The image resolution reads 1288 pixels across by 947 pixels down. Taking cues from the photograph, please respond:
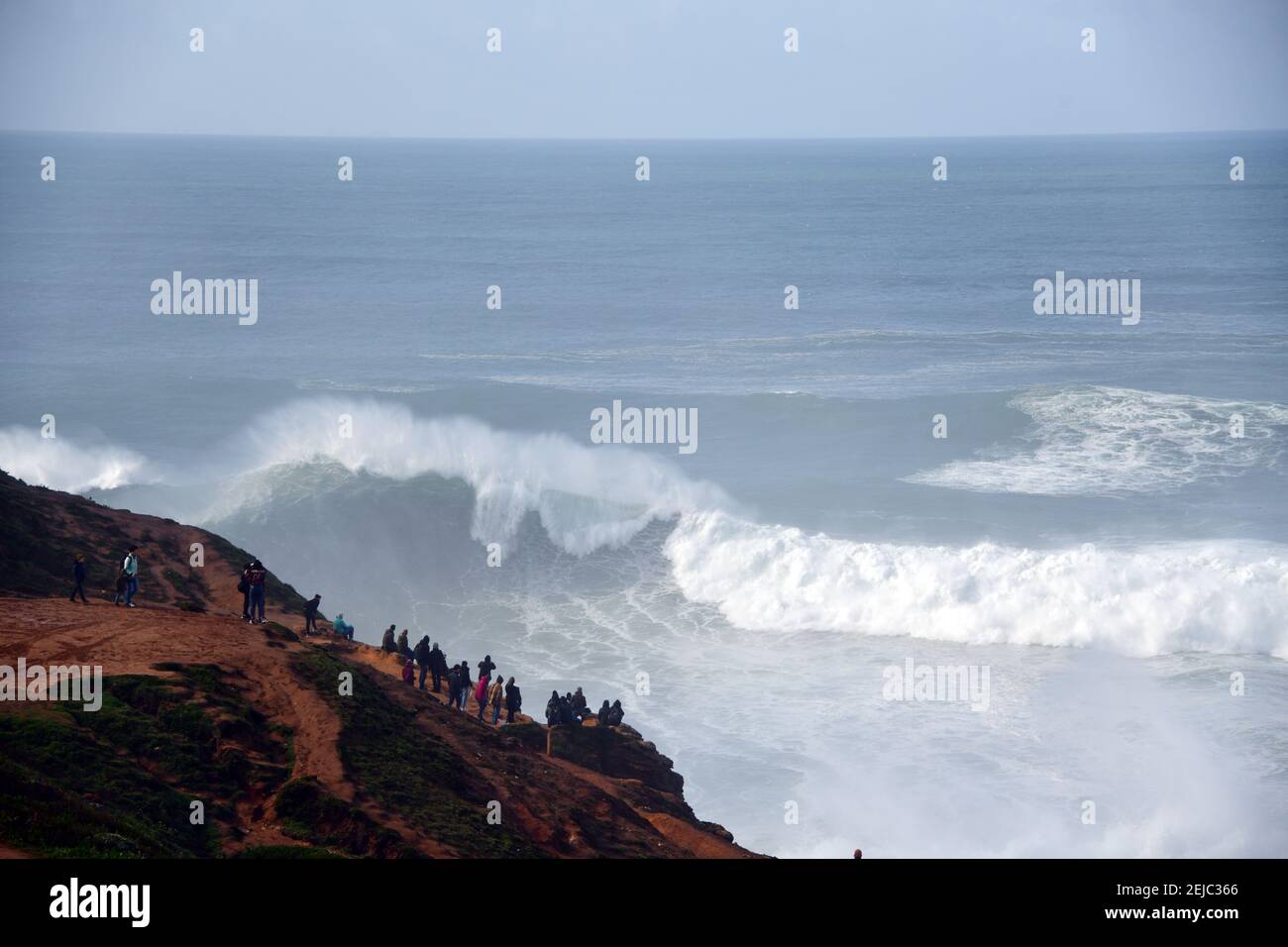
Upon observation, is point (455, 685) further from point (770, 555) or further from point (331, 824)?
point (770, 555)

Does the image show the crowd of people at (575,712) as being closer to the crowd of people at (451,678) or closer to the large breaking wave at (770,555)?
the crowd of people at (451,678)

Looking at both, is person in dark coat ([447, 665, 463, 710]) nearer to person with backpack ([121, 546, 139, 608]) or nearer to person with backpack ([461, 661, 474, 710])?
person with backpack ([461, 661, 474, 710])
